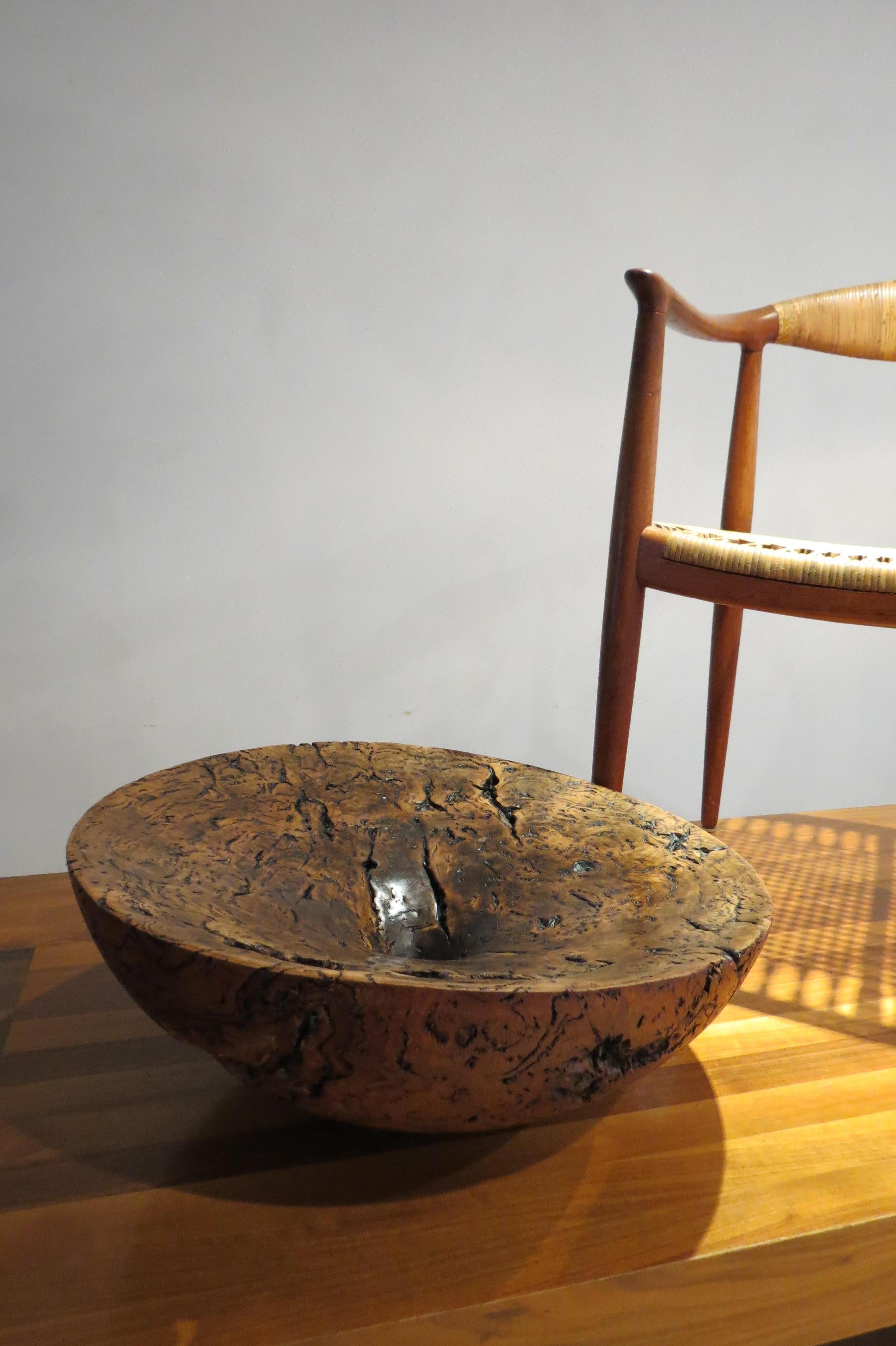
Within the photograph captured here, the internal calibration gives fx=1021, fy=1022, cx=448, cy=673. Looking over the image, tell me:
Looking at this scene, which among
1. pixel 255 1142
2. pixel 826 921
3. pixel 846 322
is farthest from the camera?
pixel 846 322

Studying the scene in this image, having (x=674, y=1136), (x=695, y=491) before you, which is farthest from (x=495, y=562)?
(x=674, y=1136)

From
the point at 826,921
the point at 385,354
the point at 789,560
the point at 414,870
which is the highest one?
the point at 385,354

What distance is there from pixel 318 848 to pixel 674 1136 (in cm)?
24

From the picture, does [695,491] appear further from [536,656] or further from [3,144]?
[3,144]

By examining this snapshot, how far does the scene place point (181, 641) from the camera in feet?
3.85

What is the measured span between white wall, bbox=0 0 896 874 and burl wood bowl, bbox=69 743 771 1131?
56 centimetres

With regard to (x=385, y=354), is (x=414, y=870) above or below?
below

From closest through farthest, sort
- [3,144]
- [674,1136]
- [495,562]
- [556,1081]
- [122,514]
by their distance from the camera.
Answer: [556,1081] → [674,1136] → [3,144] → [122,514] → [495,562]

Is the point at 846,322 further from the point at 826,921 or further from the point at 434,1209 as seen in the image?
the point at 434,1209

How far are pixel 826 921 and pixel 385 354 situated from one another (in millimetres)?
777

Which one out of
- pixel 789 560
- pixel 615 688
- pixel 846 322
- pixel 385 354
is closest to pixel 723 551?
pixel 789 560

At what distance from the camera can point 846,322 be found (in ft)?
3.40

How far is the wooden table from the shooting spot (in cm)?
40

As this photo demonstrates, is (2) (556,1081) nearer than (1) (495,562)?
Yes
